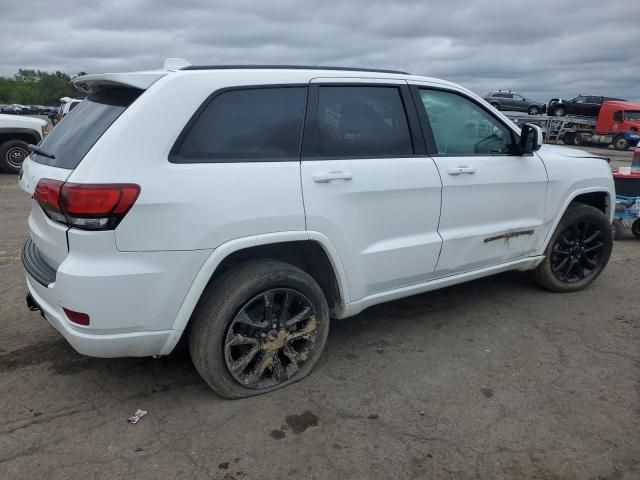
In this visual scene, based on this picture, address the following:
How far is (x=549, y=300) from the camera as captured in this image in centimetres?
461

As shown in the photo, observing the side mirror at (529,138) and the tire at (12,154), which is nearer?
the side mirror at (529,138)

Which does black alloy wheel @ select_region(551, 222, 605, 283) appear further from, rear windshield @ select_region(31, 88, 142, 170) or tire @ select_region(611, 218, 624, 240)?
rear windshield @ select_region(31, 88, 142, 170)

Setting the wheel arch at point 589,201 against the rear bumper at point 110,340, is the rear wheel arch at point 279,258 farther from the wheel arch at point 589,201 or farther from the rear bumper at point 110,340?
the wheel arch at point 589,201

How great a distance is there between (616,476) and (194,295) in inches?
86.5

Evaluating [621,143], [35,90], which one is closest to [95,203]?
[621,143]

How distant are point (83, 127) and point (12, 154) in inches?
440

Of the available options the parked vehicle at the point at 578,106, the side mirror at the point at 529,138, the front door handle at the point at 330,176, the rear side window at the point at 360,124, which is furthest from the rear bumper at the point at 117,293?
the parked vehicle at the point at 578,106

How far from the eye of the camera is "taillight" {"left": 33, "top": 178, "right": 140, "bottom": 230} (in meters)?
2.38

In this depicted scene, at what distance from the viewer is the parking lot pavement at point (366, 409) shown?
2.49 meters

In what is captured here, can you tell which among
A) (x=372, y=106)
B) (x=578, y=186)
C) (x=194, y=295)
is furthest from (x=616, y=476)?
(x=578, y=186)

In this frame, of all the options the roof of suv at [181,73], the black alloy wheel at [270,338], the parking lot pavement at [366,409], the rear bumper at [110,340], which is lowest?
the parking lot pavement at [366,409]

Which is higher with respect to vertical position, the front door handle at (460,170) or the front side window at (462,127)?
the front side window at (462,127)

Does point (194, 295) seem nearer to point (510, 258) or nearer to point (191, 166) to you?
point (191, 166)

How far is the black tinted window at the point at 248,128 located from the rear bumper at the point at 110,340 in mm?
901
